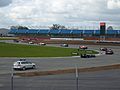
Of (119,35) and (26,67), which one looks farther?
(119,35)

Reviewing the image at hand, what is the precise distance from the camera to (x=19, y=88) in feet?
80.4

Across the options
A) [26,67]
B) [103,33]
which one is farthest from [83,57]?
[103,33]

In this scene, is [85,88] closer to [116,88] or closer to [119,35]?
[116,88]

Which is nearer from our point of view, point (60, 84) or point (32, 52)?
point (60, 84)

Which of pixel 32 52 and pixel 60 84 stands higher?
pixel 60 84

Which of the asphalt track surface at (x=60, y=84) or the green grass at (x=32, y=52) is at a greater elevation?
the asphalt track surface at (x=60, y=84)

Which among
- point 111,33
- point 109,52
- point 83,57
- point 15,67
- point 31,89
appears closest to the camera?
point 31,89

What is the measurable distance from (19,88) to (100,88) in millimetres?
5553

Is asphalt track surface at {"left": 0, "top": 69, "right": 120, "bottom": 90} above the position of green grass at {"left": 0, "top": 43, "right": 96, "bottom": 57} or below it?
above

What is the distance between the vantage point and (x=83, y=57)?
76.2 metres

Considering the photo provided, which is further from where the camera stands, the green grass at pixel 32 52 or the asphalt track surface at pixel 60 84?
the green grass at pixel 32 52

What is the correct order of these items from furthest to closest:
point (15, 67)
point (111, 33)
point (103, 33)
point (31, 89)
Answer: point (111, 33), point (103, 33), point (15, 67), point (31, 89)

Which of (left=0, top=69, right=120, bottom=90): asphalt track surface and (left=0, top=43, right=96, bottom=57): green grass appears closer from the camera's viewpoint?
(left=0, top=69, right=120, bottom=90): asphalt track surface

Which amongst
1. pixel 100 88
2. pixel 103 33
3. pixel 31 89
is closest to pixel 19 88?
pixel 31 89
